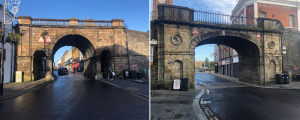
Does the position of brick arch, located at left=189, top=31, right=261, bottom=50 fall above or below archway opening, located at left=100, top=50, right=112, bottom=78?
above

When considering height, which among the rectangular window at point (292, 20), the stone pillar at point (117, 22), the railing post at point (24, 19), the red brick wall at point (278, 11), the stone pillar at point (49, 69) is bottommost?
the stone pillar at point (49, 69)

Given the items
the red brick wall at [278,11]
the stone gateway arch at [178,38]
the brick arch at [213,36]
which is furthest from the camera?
the red brick wall at [278,11]

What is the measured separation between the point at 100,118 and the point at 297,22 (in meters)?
31.2

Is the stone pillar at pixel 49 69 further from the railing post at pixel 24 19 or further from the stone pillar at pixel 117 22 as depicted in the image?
the stone pillar at pixel 117 22

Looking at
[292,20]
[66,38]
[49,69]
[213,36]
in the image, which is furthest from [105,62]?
[292,20]

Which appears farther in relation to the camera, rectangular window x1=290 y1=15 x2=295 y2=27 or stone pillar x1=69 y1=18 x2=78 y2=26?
rectangular window x1=290 y1=15 x2=295 y2=27

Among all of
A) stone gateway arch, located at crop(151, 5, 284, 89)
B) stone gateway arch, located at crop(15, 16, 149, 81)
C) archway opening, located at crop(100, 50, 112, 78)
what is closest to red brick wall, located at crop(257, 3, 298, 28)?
stone gateway arch, located at crop(151, 5, 284, 89)

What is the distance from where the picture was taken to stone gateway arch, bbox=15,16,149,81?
18.6 meters

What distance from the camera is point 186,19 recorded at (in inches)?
513

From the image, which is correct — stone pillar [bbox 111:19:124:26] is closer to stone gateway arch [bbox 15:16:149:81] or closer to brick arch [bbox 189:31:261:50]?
stone gateway arch [bbox 15:16:149:81]

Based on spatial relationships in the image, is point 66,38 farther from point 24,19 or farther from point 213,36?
point 213,36

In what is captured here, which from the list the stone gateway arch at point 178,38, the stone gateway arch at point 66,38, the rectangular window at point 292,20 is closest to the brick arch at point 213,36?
the stone gateway arch at point 178,38

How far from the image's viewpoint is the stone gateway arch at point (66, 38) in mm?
18609

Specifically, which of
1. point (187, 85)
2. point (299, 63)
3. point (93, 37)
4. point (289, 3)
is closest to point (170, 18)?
point (187, 85)
